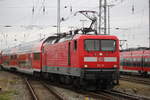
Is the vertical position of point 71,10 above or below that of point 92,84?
above

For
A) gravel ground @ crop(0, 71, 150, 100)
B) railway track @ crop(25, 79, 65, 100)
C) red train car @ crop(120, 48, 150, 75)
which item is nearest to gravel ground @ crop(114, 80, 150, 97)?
gravel ground @ crop(0, 71, 150, 100)

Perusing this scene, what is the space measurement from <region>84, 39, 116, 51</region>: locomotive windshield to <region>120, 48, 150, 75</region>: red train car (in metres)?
15.7

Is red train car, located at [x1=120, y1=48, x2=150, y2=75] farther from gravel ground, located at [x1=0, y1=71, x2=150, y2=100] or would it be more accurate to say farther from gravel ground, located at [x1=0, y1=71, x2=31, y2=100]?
gravel ground, located at [x1=0, y1=71, x2=31, y2=100]

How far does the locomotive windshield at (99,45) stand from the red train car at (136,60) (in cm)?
1568

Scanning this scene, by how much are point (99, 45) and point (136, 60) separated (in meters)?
19.2

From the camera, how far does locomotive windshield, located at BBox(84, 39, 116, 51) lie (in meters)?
17.1

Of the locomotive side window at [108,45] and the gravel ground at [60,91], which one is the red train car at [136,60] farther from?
the locomotive side window at [108,45]

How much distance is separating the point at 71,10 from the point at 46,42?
739 cm

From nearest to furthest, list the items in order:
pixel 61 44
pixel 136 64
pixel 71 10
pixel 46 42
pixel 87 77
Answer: pixel 87 77 < pixel 61 44 < pixel 46 42 < pixel 71 10 < pixel 136 64

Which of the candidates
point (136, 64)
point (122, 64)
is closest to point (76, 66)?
point (136, 64)

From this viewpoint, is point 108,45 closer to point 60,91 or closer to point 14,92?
point 60,91

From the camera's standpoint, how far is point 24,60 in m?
32.1

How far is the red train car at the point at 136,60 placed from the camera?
32688 millimetres

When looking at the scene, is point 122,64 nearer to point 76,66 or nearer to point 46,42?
point 46,42
